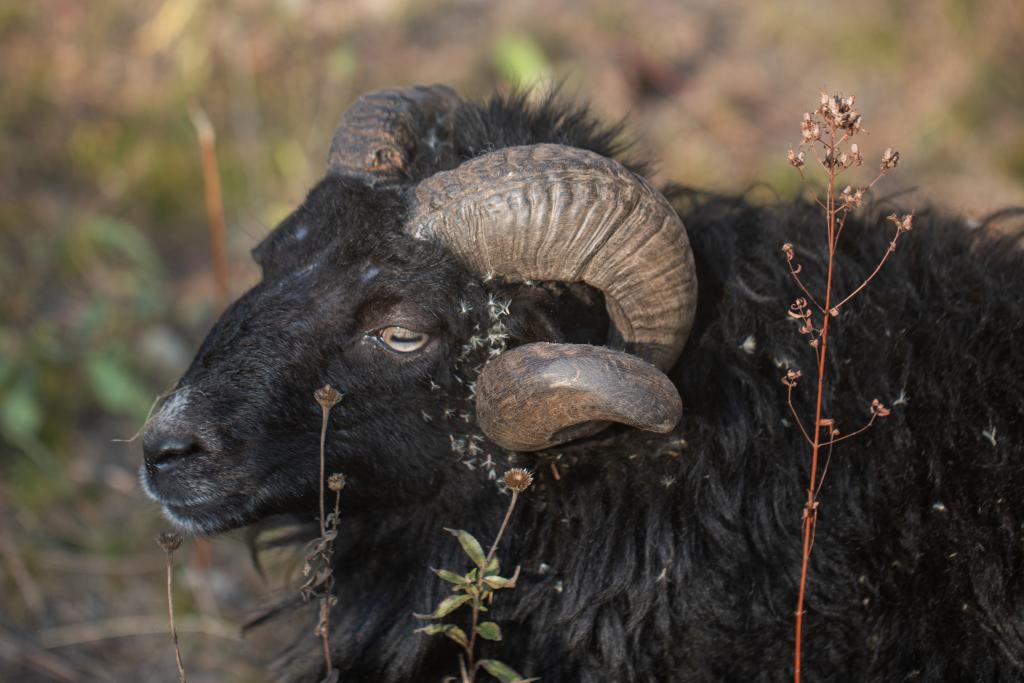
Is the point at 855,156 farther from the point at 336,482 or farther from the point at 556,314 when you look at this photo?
the point at 336,482

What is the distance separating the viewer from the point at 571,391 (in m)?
3.64

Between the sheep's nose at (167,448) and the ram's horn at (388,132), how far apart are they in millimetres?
1207

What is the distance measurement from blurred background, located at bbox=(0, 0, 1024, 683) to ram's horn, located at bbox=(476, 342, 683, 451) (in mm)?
2882

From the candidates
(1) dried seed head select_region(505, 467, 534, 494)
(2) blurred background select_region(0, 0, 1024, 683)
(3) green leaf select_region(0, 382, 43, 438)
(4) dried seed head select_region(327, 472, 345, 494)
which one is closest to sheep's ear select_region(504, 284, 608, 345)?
(1) dried seed head select_region(505, 467, 534, 494)

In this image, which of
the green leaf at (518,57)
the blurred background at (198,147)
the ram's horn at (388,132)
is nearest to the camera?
the ram's horn at (388,132)

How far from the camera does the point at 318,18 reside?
11523 millimetres

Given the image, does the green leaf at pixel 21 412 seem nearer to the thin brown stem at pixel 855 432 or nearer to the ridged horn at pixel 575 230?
the ridged horn at pixel 575 230

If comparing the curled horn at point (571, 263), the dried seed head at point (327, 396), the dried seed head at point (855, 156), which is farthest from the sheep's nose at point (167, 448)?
the dried seed head at point (855, 156)

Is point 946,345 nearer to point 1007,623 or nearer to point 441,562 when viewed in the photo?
point 1007,623

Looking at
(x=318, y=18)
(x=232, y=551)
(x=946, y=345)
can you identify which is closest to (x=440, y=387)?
(x=946, y=345)

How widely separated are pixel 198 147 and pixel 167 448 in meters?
6.56

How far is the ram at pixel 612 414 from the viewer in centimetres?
379

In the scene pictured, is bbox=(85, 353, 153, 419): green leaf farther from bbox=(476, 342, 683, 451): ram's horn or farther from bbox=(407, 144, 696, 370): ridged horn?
bbox=(476, 342, 683, 451): ram's horn

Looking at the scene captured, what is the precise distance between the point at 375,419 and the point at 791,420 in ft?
5.05
